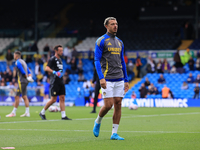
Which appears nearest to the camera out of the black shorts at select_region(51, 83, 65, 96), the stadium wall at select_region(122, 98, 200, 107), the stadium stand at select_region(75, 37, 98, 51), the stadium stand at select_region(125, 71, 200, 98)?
the black shorts at select_region(51, 83, 65, 96)

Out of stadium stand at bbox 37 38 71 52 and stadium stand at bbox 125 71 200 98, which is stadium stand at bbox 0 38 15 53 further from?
stadium stand at bbox 125 71 200 98

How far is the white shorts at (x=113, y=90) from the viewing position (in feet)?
24.7

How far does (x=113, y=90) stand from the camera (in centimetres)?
765

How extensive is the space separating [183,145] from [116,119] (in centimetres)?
155

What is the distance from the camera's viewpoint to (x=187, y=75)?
28.5 m

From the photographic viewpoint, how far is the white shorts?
7.52 metres

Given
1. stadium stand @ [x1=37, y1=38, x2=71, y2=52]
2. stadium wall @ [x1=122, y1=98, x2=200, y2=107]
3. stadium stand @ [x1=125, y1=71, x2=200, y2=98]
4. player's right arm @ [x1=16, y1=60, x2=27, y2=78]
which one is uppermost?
stadium stand @ [x1=37, y1=38, x2=71, y2=52]

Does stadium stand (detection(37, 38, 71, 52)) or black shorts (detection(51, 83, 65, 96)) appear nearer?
black shorts (detection(51, 83, 65, 96))

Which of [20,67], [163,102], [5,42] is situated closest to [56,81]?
[20,67]

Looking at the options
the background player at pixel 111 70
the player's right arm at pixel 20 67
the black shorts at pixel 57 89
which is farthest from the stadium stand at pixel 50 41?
the background player at pixel 111 70

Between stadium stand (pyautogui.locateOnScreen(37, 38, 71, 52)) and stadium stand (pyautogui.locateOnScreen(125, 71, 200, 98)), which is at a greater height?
stadium stand (pyautogui.locateOnScreen(37, 38, 71, 52))

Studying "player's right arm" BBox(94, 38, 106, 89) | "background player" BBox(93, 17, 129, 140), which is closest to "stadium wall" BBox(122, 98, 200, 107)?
"background player" BBox(93, 17, 129, 140)

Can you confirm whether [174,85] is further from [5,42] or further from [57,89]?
[5,42]

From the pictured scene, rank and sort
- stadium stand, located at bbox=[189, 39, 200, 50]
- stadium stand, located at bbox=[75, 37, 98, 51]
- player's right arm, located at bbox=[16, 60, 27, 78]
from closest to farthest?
player's right arm, located at bbox=[16, 60, 27, 78] < stadium stand, located at bbox=[189, 39, 200, 50] < stadium stand, located at bbox=[75, 37, 98, 51]
